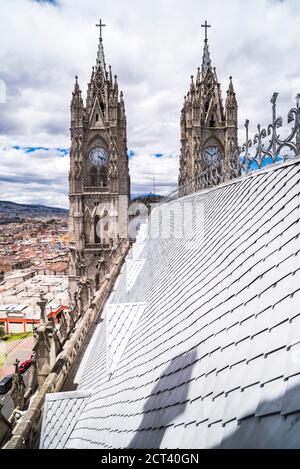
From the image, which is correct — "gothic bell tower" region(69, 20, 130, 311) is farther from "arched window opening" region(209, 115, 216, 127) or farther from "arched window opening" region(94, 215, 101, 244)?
"arched window opening" region(209, 115, 216, 127)

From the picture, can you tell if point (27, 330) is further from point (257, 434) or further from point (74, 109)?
point (257, 434)

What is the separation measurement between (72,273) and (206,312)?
111 ft

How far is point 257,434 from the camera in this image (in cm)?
214

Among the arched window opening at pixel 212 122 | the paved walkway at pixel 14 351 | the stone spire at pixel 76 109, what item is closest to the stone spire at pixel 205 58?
the arched window opening at pixel 212 122

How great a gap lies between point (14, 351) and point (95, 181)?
20955 millimetres

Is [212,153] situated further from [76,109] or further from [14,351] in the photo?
[14,351]

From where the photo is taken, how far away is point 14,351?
32.0m

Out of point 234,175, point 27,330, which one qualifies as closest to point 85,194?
point 27,330

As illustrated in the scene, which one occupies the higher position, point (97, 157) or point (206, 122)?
point (206, 122)

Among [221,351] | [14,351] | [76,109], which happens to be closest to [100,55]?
[76,109]

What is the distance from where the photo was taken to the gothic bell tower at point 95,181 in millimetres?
35888

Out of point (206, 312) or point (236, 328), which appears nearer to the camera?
point (236, 328)

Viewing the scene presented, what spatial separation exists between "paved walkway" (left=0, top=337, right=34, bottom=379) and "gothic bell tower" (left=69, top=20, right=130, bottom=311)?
22.5ft

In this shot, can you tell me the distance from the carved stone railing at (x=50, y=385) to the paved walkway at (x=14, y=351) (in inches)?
811
